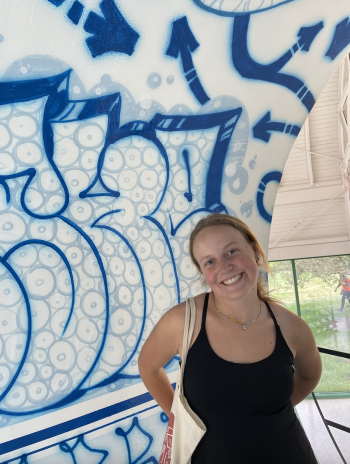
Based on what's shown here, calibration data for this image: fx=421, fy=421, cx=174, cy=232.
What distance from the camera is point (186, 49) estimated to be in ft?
7.57

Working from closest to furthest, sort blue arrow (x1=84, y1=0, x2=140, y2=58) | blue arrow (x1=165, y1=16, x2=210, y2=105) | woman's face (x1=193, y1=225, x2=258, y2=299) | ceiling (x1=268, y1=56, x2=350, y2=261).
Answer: woman's face (x1=193, y1=225, x2=258, y2=299) → blue arrow (x1=84, y1=0, x2=140, y2=58) → blue arrow (x1=165, y1=16, x2=210, y2=105) → ceiling (x1=268, y1=56, x2=350, y2=261)

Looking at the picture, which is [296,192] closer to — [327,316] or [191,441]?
[327,316]

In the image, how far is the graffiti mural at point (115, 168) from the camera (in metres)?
1.80

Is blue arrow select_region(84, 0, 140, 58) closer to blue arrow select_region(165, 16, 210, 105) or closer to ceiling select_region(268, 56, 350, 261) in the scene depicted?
Answer: blue arrow select_region(165, 16, 210, 105)

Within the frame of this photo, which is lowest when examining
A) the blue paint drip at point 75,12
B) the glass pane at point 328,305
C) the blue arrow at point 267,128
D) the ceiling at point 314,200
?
the glass pane at point 328,305

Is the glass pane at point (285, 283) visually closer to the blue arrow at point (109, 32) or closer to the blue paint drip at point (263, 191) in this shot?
the blue paint drip at point (263, 191)

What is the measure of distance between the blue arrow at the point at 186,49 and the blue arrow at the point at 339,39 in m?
0.98

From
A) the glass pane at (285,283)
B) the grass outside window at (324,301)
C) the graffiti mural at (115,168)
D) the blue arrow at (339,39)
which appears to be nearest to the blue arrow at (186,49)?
the graffiti mural at (115,168)

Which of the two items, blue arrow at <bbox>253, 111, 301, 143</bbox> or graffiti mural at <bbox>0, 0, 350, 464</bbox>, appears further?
blue arrow at <bbox>253, 111, 301, 143</bbox>

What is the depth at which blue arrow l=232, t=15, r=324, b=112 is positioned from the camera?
245 cm

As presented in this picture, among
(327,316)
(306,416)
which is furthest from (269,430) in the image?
(327,316)

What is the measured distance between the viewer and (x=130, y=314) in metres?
2.30

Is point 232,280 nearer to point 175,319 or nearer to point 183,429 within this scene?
point 175,319

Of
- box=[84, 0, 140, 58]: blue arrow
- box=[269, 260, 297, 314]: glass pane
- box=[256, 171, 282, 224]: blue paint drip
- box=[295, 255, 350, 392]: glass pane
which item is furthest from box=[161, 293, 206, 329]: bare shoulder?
box=[295, 255, 350, 392]: glass pane
